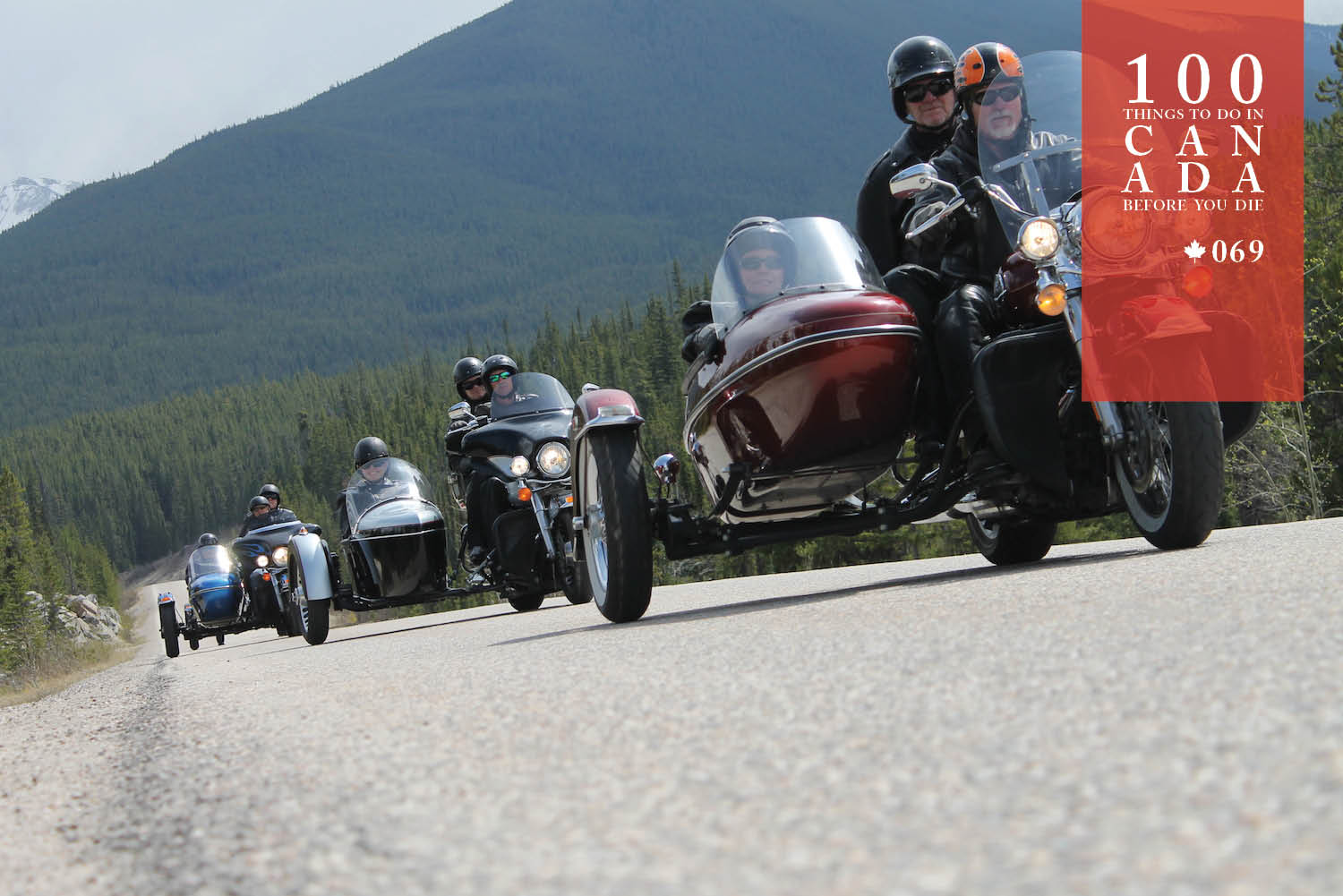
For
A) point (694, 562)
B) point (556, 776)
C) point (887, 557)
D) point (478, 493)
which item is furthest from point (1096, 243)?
point (694, 562)

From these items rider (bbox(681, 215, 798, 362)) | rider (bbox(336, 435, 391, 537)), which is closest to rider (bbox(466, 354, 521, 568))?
rider (bbox(336, 435, 391, 537))

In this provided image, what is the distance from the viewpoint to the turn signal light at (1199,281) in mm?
5527

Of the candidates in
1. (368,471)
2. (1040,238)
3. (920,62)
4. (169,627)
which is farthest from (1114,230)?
(169,627)

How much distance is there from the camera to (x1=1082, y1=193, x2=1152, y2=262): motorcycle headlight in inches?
224

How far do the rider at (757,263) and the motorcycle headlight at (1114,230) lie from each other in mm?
1300

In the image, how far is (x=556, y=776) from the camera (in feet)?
8.30

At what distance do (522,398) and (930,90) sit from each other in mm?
5953

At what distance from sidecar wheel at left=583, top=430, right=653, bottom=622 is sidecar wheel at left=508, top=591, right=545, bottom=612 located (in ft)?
21.9

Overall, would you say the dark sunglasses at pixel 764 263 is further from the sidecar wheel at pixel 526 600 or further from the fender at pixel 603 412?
the sidecar wheel at pixel 526 600

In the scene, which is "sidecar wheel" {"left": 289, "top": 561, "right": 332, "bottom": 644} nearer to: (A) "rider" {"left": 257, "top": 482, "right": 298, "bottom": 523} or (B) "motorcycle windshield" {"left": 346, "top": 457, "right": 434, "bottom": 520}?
(B) "motorcycle windshield" {"left": 346, "top": 457, "right": 434, "bottom": 520}

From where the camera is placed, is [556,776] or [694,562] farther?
[694,562]

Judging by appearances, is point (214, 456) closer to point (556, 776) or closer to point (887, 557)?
point (887, 557)

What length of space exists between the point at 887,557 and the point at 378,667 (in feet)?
127

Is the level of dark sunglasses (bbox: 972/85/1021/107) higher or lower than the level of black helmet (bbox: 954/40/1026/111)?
lower
